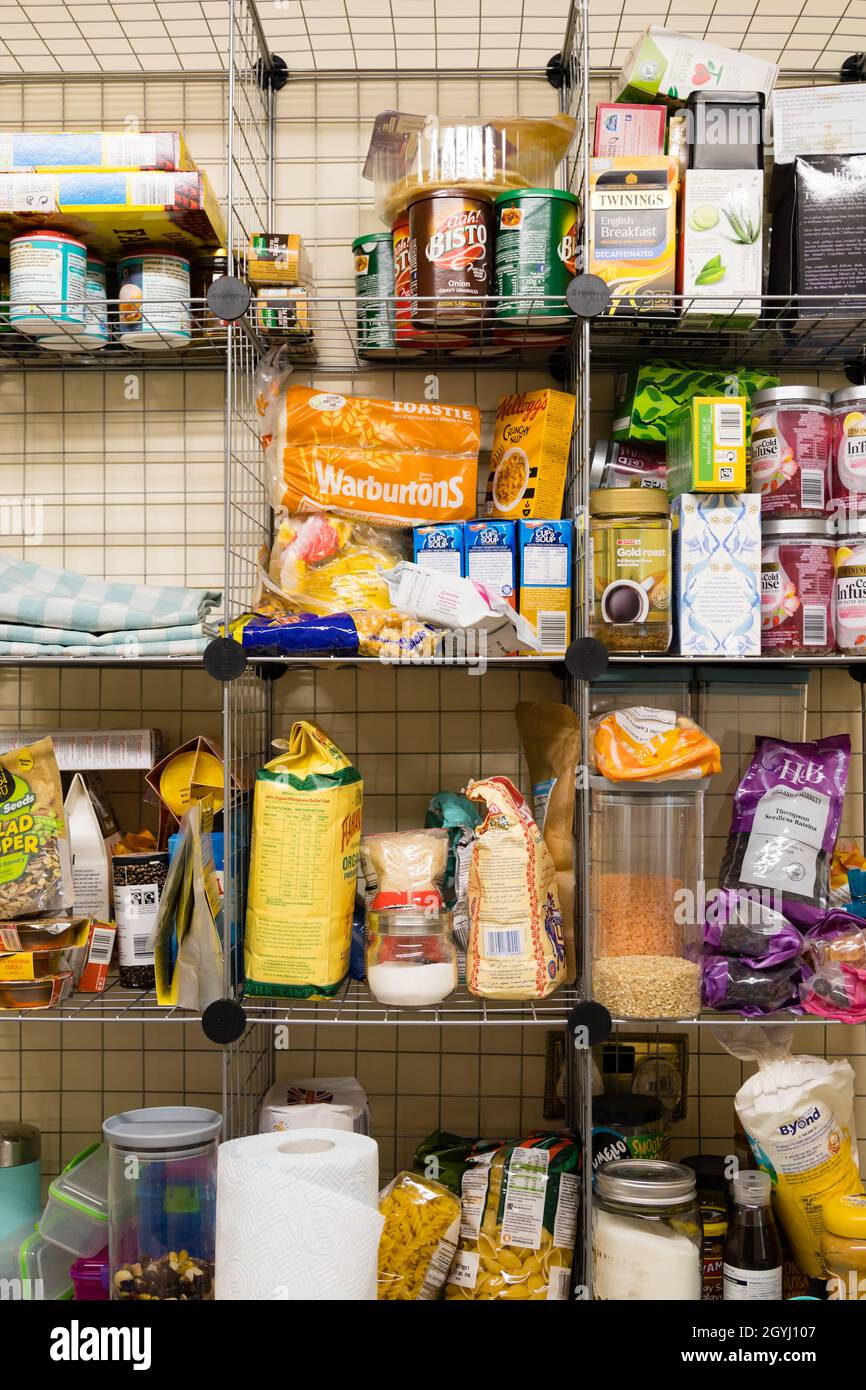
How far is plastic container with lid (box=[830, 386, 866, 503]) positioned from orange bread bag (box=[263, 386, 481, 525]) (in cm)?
59

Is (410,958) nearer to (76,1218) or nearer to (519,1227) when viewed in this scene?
(519,1227)

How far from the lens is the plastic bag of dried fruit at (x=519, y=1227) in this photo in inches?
64.0

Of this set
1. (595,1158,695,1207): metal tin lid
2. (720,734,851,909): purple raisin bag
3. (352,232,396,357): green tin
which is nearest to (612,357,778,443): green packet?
(352,232,396,357): green tin

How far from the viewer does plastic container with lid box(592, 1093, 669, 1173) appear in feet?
5.69

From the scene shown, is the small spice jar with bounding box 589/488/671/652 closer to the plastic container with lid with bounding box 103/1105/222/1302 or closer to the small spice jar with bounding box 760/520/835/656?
the small spice jar with bounding box 760/520/835/656

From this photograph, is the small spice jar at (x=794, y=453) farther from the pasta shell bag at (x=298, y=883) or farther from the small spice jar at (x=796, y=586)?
the pasta shell bag at (x=298, y=883)

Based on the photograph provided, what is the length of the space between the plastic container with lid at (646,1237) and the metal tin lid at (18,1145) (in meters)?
0.98

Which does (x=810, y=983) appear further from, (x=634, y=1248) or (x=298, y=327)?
(x=298, y=327)

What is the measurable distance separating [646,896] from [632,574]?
503 millimetres

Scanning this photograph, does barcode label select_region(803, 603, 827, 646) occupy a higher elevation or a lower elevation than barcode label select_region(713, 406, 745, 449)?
lower

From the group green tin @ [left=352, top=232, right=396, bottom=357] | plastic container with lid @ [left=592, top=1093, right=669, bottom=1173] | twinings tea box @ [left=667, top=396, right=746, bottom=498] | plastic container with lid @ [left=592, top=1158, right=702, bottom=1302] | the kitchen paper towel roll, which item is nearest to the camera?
the kitchen paper towel roll

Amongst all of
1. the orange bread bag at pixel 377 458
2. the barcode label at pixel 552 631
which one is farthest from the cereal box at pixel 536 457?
the barcode label at pixel 552 631

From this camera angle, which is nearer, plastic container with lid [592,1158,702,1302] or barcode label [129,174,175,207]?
plastic container with lid [592,1158,702,1302]
